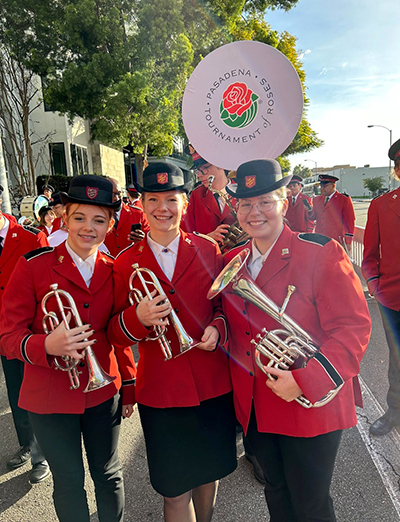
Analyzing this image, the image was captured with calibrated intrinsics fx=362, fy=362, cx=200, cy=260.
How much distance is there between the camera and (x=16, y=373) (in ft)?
9.71

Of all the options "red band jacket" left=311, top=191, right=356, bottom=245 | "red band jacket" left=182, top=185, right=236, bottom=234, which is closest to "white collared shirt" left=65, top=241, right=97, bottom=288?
"red band jacket" left=182, top=185, right=236, bottom=234

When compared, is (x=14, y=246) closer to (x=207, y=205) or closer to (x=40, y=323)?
(x=40, y=323)

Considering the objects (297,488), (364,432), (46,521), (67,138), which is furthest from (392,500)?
(67,138)

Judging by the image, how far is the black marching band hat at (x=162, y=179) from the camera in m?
2.01

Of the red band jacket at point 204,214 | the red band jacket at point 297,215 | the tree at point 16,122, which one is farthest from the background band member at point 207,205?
the tree at point 16,122

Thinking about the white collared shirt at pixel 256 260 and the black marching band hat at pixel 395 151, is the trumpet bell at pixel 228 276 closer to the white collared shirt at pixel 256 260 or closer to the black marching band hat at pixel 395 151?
the white collared shirt at pixel 256 260

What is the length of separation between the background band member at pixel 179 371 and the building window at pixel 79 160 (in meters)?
19.9

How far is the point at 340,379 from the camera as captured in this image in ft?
5.15

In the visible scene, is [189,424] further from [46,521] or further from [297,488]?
[46,521]

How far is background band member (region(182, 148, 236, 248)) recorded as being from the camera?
11.8 ft

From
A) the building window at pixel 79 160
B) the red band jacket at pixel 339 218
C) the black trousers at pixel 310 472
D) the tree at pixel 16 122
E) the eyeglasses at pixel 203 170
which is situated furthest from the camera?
the building window at pixel 79 160

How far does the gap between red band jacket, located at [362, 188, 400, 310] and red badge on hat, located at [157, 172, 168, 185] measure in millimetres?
2054

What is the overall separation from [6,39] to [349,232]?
15.0m

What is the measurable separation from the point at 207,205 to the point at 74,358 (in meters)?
2.38
